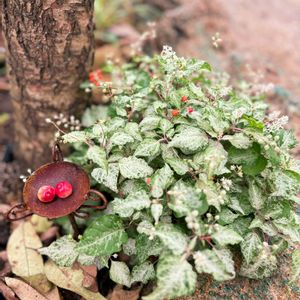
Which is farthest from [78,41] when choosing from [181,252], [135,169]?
[181,252]

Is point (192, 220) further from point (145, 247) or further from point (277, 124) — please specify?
point (277, 124)

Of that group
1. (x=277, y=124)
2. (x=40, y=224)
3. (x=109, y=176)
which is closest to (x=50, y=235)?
(x=40, y=224)

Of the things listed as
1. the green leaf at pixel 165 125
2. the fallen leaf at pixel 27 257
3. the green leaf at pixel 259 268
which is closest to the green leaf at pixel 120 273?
the fallen leaf at pixel 27 257

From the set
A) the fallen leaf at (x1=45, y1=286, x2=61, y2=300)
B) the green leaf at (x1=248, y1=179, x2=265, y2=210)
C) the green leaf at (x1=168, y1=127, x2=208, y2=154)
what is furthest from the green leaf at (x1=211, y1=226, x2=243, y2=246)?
the fallen leaf at (x1=45, y1=286, x2=61, y2=300)

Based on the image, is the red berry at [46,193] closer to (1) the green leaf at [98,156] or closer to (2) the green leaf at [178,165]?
(1) the green leaf at [98,156]

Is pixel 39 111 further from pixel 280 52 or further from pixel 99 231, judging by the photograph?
pixel 280 52
